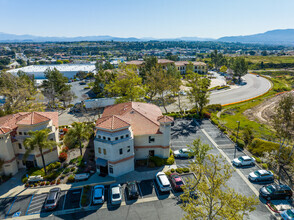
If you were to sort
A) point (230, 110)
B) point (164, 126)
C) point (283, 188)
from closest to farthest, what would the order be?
point (283, 188), point (164, 126), point (230, 110)

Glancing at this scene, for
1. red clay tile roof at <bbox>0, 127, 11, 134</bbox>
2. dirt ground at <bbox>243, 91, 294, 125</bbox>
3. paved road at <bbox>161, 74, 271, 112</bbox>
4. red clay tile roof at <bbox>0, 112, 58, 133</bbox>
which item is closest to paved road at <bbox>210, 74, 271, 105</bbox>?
paved road at <bbox>161, 74, 271, 112</bbox>

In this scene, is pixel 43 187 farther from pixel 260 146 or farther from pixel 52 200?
pixel 260 146

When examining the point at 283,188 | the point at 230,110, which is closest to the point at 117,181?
the point at 283,188

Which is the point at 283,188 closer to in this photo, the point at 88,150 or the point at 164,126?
the point at 164,126

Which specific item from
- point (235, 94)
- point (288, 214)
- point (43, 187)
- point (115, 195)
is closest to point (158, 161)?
point (115, 195)

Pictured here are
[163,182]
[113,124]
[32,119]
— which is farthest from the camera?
[32,119]

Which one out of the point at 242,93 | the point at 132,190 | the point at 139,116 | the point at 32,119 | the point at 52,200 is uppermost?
the point at 32,119

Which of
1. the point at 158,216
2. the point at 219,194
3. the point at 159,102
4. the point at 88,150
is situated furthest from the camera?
the point at 159,102
